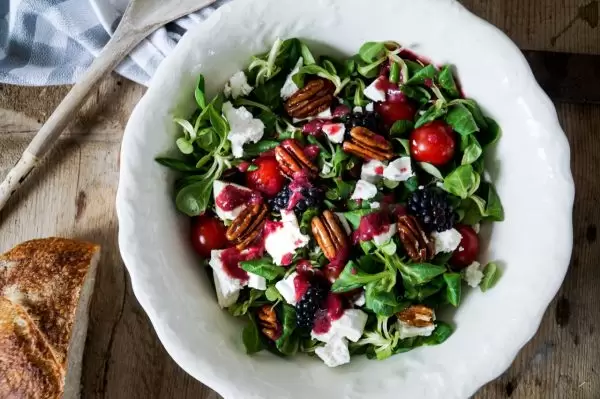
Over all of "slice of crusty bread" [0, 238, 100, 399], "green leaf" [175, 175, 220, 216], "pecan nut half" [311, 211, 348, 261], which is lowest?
"slice of crusty bread" [0, 238, 100, 399]

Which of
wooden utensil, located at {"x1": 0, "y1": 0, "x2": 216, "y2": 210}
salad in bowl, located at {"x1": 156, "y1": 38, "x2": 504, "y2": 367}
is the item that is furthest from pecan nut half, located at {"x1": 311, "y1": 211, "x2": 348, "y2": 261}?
wooden utensil, located at {"x1": 0, "y1": 0, "x2": 216, "y2": 210}

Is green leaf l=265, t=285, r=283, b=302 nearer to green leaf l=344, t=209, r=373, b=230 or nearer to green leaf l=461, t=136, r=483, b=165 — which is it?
green leaf l=344, t=209, r=373, b=230

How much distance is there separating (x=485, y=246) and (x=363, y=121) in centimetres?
35

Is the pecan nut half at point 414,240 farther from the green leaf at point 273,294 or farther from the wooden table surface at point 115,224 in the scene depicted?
the wooden table surface at point 115,224

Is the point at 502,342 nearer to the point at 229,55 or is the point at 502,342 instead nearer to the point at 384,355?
the point at 384,355

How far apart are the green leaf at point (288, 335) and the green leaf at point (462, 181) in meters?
0.38

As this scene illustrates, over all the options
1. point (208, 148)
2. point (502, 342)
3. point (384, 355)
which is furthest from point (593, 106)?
point (208, 148)

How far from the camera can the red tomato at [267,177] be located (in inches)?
55.8

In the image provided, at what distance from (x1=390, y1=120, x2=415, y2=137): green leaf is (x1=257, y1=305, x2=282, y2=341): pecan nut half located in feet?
1.35

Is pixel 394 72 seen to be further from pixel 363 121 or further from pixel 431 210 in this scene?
pixel 431 210

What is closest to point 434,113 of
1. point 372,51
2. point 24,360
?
point 372,51

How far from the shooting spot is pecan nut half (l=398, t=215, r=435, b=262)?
1.34 m

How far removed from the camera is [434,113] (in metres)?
1.42

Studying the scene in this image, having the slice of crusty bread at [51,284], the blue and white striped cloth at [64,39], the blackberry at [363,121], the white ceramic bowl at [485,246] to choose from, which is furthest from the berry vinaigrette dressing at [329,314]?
the blue and white striped cloth at [64,39]
